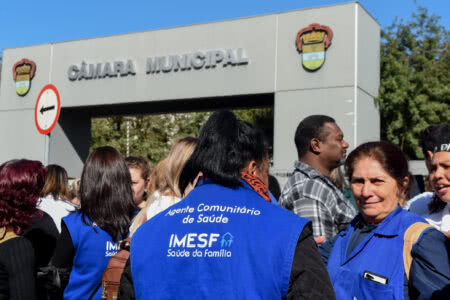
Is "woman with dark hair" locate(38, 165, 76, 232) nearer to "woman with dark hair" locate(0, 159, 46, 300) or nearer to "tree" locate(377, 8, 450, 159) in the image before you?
"woman with dark hair" locate(0, 159, 46, 300)

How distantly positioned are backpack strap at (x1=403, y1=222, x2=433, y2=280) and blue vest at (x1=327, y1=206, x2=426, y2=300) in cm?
2

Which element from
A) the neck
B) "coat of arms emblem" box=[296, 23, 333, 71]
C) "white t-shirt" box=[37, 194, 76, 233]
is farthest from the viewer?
"coat of arms emblem" box=[296, 23, 333, 71]

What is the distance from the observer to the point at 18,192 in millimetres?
3305

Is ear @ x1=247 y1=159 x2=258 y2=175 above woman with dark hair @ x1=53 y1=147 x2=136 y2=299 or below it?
above

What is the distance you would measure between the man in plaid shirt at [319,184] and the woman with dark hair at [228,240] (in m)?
1.52

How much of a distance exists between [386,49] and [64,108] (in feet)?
41.3

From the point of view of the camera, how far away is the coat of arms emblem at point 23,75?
18844 mm

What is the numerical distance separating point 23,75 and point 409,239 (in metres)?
18.6

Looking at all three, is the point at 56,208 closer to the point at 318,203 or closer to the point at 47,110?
the point at 47,110

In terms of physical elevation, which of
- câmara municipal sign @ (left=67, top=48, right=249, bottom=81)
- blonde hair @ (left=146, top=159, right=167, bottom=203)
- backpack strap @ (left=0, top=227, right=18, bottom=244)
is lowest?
backpack strap @ (left=0, top=227, right=18, bottom=244)

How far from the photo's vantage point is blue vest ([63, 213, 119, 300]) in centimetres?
347

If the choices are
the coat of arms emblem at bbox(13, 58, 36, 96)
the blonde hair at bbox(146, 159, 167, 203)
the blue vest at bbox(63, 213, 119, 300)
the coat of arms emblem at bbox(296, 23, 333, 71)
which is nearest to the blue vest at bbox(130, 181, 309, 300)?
the blue vest at bbox(63, 213, 119, 300)

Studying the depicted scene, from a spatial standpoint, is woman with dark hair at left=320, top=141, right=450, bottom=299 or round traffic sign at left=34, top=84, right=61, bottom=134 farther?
round traffic sign at left=34, top=84, right=61, bottom=134

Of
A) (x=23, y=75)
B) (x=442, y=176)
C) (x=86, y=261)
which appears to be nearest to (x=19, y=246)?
(x=86, y=261)
